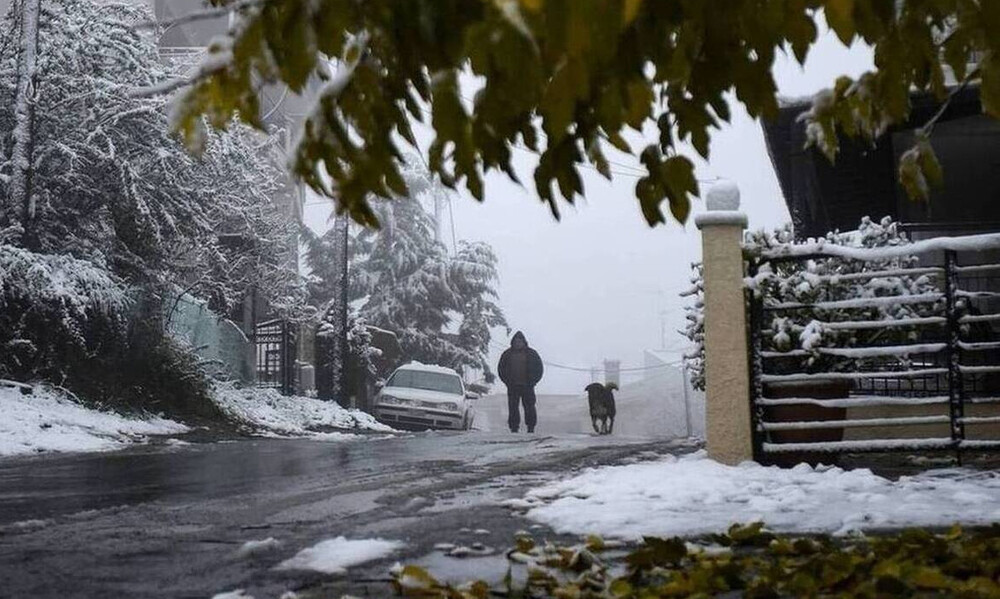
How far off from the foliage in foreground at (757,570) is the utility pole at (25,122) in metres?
12.3

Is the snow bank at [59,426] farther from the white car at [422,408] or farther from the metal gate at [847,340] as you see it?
the metal gate at [847,340]

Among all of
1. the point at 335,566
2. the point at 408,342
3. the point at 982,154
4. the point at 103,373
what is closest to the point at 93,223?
the point at 103,373

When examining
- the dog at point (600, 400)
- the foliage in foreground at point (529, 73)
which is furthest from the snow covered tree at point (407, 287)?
the foliage in foreground at point (529, 73)

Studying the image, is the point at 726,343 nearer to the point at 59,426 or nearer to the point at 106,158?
the point at 59,426

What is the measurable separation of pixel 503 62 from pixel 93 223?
15.4 metres

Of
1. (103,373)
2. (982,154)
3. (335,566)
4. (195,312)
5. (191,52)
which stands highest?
(191,52)

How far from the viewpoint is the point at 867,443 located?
6387mm

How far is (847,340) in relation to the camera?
672 cm

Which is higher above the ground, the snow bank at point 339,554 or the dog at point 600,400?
the dog at point 600,400

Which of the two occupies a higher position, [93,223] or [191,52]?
[191,52]

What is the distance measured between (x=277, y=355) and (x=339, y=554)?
21.1 meters

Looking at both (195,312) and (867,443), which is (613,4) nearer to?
(867,443)

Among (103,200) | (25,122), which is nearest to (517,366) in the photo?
(103,200)

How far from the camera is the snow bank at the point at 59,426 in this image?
10.4 m
